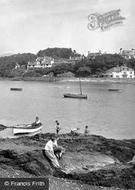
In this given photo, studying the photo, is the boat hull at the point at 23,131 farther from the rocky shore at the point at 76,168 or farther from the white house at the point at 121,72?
the white house at the point at 121,72

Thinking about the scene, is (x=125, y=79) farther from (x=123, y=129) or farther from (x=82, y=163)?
(x=82, y=163)

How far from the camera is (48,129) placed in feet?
133

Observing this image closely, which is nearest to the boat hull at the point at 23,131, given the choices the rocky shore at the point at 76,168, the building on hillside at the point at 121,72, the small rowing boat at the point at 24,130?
the small rowing boat at the point at 24,130

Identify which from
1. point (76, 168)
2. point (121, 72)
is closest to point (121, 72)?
point (121, 72)

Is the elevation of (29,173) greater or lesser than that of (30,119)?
greater

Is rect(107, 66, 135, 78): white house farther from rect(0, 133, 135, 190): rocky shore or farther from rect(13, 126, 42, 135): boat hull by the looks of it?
rect(0, 133, 135, 190): rocky shore

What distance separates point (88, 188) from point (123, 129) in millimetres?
29400

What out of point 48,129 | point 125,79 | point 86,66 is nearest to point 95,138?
point 48,129

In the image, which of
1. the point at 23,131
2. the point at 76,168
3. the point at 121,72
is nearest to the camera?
the point at 76,168

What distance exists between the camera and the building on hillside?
18725 centimetres

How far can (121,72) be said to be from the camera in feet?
617

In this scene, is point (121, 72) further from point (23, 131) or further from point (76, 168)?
point (76, 168)

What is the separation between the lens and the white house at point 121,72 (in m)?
187

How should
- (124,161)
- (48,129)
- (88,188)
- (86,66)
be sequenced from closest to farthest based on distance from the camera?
(88,188), (124,161), (48,129), (86,66)
